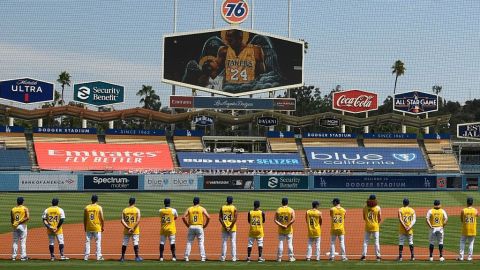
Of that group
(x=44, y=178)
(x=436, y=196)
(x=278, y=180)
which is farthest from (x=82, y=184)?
(x=436, y=196)

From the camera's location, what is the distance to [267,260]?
16.7 m

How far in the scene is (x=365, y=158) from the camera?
58688 mm

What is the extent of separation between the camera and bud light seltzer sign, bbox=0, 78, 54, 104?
5481 centimetres

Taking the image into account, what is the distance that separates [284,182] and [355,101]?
1902cm

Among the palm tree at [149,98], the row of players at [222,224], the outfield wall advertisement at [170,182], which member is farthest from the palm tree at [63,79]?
the row of players at [222,224]

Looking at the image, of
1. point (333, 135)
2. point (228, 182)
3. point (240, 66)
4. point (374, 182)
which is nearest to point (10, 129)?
point (240, 66)

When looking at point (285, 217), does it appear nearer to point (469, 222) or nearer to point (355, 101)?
point (469, 222)

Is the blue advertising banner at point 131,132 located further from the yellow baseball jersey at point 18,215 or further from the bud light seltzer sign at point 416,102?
the yellow baseball jersey at point 18,215

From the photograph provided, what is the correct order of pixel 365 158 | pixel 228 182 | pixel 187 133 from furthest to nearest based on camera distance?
pixel 187 133, pixel 365 158, pixel 228 182

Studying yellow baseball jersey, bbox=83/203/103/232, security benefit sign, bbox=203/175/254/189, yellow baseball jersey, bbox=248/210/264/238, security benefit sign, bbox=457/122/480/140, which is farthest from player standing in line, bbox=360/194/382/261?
security benefit sign, bbox=457/122/480/140

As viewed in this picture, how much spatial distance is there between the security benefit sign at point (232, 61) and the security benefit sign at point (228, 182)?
11518mm

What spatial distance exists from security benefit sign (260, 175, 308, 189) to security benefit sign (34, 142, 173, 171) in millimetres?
11003

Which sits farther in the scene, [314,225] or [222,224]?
[314,225]

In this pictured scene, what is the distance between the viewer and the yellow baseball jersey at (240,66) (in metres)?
55.2
